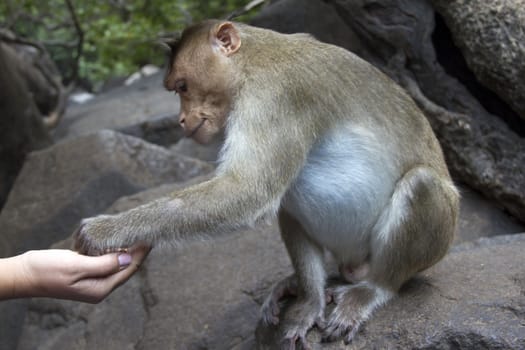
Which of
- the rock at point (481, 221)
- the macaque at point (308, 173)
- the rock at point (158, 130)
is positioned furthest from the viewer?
the rock at point (158, 130)

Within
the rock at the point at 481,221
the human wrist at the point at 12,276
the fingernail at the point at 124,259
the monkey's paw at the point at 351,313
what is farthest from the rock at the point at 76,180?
the monkey's paw at the point at 351,313

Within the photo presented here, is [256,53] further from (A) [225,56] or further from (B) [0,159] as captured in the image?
(B) [0,159]

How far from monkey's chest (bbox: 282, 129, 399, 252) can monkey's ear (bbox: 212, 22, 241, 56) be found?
0.78 m

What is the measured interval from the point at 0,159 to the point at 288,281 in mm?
5347

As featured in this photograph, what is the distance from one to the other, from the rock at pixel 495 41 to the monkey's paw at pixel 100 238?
320 centimetres

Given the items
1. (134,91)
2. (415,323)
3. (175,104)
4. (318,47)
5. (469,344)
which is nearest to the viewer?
(469,344)

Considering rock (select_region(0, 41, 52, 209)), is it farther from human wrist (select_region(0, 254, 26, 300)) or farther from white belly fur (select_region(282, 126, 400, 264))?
white belly fur (select_region(282, 126, 400, 264))

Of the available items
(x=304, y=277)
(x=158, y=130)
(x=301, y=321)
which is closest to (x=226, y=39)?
(x=304, y=277)

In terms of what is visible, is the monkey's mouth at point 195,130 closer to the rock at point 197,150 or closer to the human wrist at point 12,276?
the human wrist at point 12,276

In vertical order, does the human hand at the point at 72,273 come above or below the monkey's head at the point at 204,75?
below

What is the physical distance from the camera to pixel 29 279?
354 cm

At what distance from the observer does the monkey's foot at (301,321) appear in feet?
13.0

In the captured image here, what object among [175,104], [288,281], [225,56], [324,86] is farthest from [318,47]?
[175,104]

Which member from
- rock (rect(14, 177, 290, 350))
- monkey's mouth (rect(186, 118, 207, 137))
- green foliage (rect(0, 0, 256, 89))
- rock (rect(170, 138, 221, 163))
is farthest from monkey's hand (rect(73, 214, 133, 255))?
green foliage (rect(0, 0, 256, 89))
